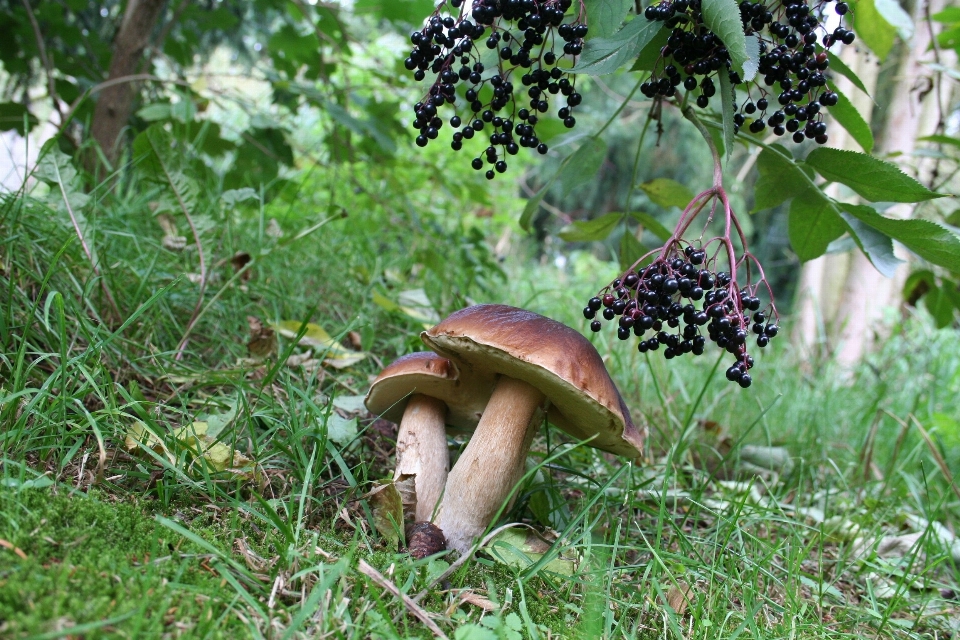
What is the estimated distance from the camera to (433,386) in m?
1.62

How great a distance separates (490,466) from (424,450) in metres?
0.21

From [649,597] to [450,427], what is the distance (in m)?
0.75

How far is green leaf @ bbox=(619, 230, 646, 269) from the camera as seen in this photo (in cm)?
184

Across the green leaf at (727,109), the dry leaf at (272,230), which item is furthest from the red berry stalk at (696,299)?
the dry leaf at (272,230)

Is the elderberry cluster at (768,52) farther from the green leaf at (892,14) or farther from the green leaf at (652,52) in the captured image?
the green leaf at (892,14)

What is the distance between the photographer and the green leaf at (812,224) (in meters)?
1.49

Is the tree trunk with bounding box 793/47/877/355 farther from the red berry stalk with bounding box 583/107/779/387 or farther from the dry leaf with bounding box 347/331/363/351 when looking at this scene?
the red berry stalk with bounding box 583/107/779/387

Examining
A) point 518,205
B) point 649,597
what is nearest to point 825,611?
point 649,597

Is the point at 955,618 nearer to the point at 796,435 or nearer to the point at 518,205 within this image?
the point at 796,435

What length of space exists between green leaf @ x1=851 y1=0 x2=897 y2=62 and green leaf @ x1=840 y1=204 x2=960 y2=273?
822mm

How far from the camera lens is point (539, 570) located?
4.30 feet

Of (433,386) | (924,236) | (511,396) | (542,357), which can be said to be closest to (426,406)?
(433,386)

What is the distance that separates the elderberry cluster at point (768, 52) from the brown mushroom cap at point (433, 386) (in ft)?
2.64

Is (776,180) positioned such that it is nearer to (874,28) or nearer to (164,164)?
(874,28)
